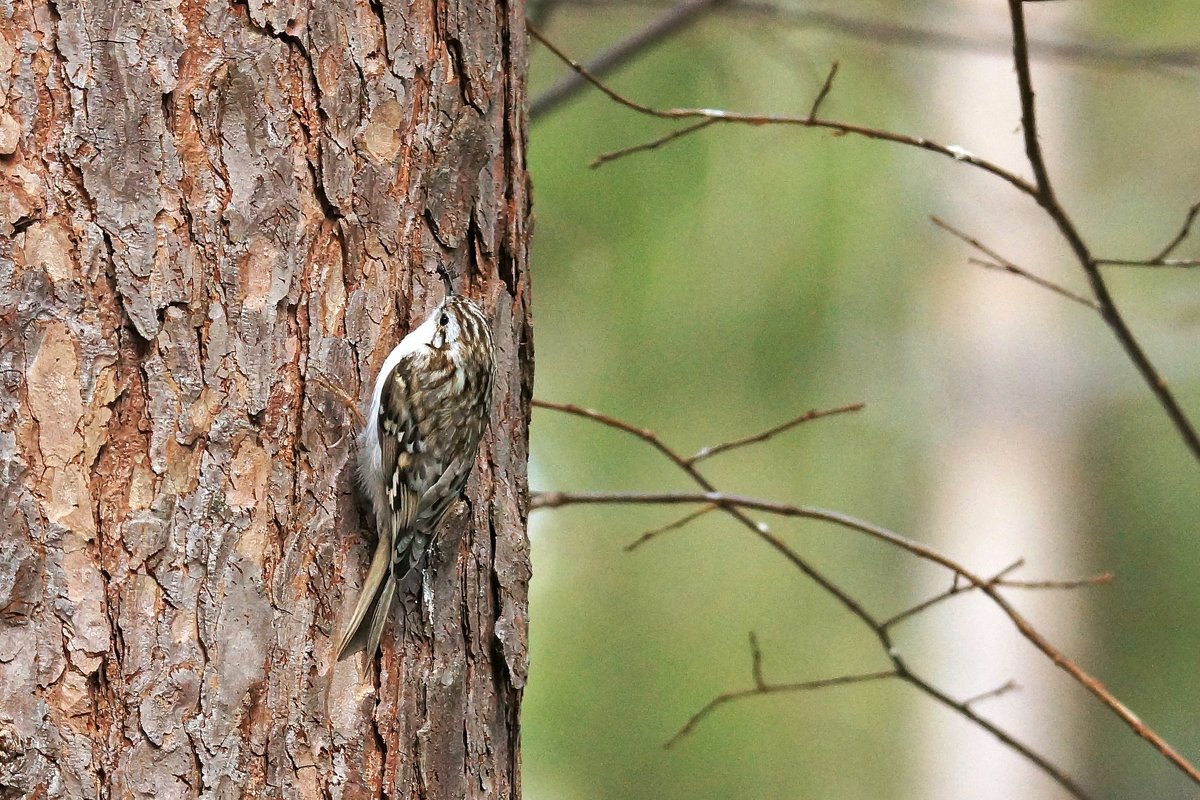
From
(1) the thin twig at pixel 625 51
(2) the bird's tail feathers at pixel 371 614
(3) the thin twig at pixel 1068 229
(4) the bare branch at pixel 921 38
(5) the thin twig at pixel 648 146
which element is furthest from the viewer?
(4) the bare branch at pixel 921 38

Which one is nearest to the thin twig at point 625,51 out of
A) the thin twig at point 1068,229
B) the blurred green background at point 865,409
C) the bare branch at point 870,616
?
the bare branch at point 870,616

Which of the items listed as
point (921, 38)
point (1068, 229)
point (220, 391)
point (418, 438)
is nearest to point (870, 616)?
point (1068, 229)

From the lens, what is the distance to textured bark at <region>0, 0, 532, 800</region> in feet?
4.55

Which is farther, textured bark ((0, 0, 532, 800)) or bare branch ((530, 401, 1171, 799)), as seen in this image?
bare branch ((530, 401, 1171, 799))

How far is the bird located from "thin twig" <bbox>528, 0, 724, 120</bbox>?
0.93 metres

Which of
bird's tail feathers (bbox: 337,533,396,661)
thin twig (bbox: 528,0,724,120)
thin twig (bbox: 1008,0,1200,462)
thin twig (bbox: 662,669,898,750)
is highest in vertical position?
thin twig (bbox: 528,0,724,120)

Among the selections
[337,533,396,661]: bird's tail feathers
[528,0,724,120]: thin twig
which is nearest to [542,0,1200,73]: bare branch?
[528,0,724,120]: thin twig

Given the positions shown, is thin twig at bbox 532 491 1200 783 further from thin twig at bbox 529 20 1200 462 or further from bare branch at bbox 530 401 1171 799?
thin twig at bbox 529 20 1200 462

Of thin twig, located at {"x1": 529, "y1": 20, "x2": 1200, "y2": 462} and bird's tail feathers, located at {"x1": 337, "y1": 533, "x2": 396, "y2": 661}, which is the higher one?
thin twig, located at {"x1": 529, "y1": 20, "x2": 1200, "y2": 462}

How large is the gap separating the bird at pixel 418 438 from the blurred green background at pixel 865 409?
2.99m

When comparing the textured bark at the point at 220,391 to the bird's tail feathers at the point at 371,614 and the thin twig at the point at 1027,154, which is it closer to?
the bird's tail feathers at the point at 371,614

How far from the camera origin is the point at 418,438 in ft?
6.79

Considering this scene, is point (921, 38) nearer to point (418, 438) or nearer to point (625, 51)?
point (625, 51)

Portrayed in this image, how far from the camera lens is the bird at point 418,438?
5.27ft
